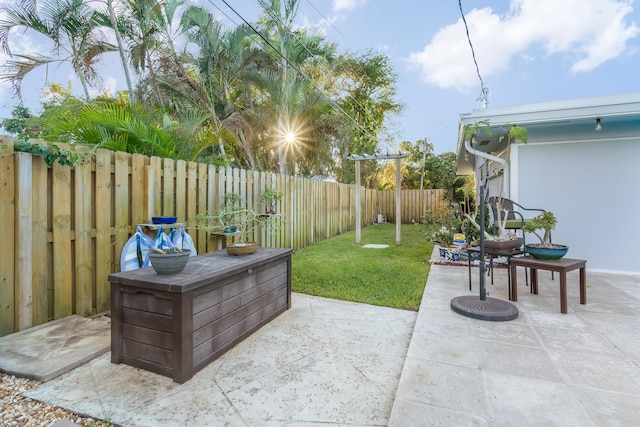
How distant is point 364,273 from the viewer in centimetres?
424

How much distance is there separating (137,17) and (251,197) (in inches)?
205

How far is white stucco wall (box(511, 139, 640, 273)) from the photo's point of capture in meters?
4.20

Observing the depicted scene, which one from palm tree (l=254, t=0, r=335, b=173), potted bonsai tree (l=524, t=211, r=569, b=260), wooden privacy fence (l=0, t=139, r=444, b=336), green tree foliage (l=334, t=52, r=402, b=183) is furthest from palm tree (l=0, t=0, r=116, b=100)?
green tree foliage (l=334, t=52, r=402, b=183)

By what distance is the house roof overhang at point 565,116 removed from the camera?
12.0 ft

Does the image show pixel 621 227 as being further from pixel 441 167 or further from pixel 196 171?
pixel 441 167

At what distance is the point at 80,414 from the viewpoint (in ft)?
4.76

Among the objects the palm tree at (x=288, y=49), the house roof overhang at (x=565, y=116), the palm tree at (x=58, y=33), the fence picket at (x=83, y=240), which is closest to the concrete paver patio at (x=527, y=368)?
the house roof overhang at (x=565, y=116)

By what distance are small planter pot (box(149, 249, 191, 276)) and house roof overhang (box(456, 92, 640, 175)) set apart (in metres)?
3.82

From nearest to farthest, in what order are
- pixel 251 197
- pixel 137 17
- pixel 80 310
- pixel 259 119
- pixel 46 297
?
pixel 46 297, pixel 80 310, pixel 251 197, pixel 137 17, pixel 259 119

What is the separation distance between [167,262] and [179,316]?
36 cm

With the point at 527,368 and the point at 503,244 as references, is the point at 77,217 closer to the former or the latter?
the point at 527,368

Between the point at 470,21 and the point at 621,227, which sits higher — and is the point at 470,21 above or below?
above

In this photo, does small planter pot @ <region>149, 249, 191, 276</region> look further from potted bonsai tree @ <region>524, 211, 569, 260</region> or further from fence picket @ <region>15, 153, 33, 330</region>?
potted bonsai tree @ <region>524, 211, 569, 260</region>

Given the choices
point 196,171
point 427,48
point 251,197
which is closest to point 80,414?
point 196,171
